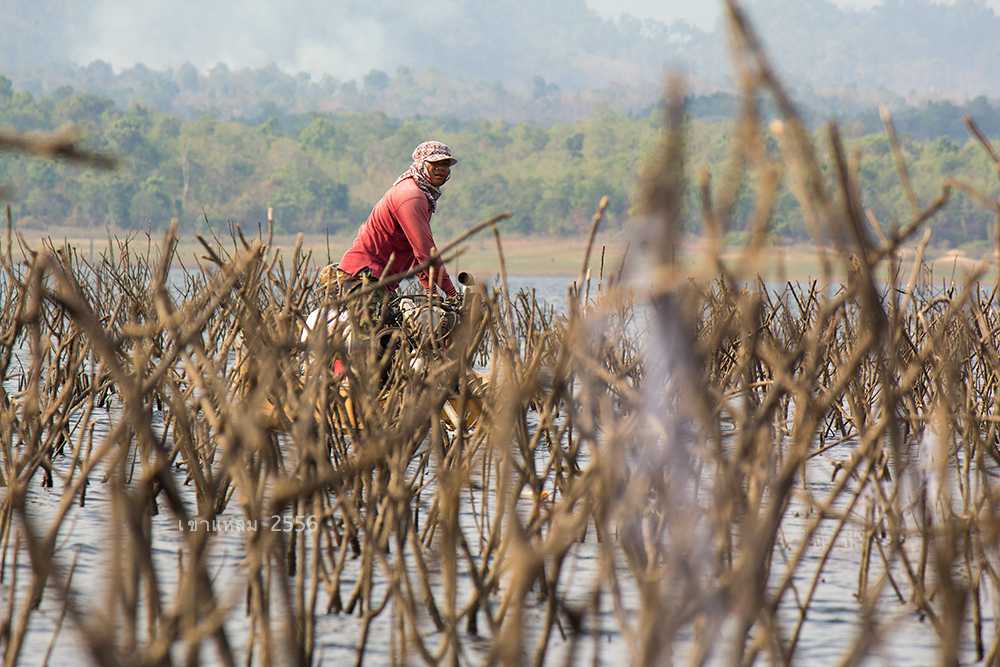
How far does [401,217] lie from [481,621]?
202 cm

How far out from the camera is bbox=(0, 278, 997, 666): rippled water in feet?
9.32

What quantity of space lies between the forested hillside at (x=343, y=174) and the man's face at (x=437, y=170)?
155 ft

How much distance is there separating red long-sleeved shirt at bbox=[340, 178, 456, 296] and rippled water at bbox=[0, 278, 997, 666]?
1.03 metres

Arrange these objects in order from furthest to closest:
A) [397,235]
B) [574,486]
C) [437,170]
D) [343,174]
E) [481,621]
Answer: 1. [343,174]
2. [397,235]
3. [437,170]
4. [481,621]
5. [574,486]

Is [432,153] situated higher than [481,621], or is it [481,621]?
[432,153]

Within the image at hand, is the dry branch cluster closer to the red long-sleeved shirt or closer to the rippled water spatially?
the rippled water

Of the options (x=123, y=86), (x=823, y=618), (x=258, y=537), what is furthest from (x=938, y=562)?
(x=123, y=86)

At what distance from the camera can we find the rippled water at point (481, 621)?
9.32ft

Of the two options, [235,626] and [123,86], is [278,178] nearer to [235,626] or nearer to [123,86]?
[235,626]

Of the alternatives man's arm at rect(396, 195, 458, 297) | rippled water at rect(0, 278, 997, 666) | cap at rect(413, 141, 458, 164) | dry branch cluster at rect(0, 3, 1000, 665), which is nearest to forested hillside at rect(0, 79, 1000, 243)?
cap at rect(413, 141, 458, 164)

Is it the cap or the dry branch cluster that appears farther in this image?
the cap

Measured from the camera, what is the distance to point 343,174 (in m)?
71.9

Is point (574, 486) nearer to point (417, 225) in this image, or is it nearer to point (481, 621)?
point (481, 621)

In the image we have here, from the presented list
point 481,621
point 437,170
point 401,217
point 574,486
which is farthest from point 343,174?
point 574,486
